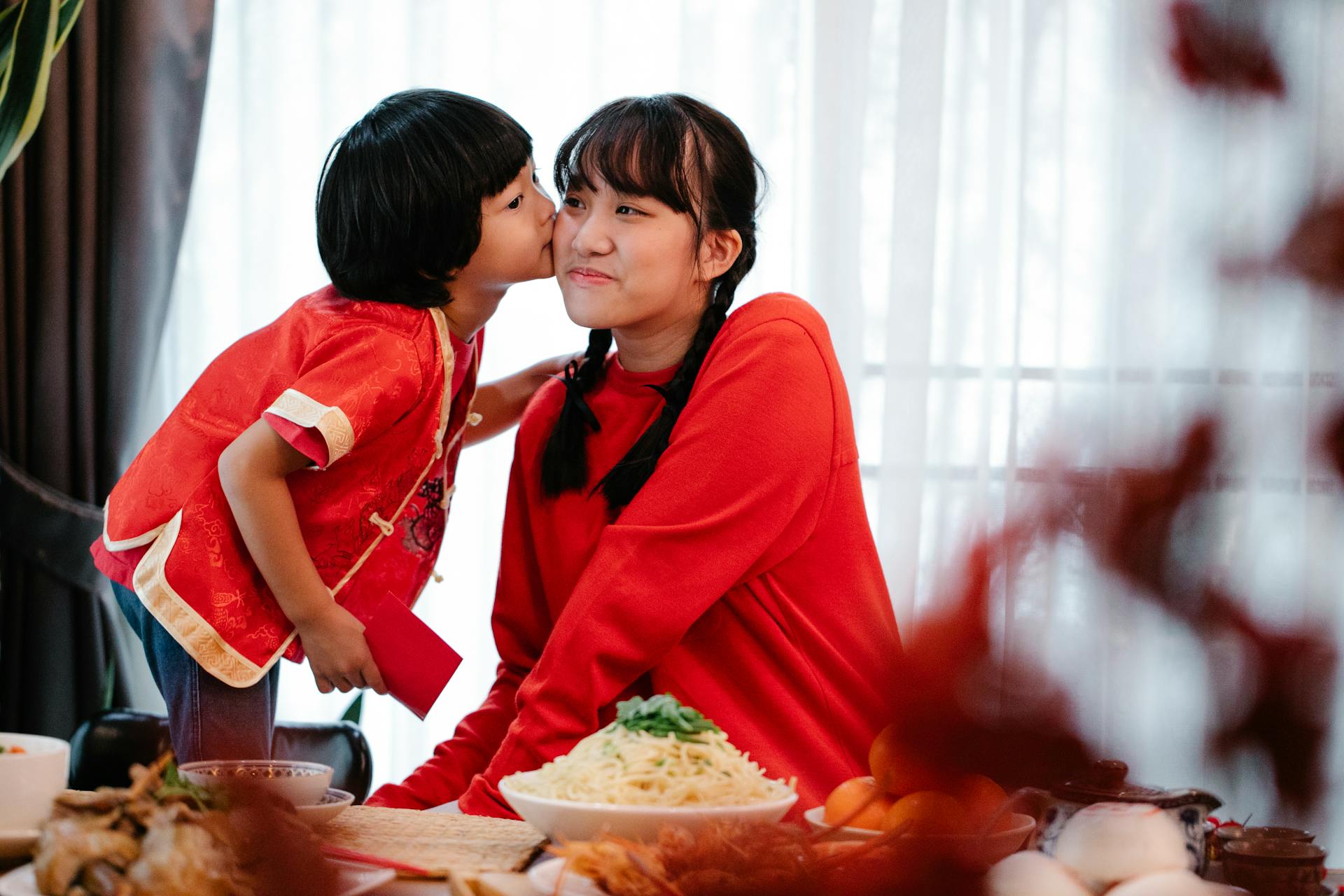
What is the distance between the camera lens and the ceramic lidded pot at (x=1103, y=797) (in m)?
0.21

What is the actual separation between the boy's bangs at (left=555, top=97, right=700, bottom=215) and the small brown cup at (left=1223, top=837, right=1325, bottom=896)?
0.96 m

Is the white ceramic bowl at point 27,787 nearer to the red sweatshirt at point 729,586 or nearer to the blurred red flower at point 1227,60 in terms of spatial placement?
the red sweatshirt at point 729,586

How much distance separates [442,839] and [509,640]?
0.67 m

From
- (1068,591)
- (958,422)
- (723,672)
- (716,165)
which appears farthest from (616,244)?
(958,422)

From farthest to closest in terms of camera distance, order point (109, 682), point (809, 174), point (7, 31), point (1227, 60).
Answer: point (809, 174) < point (109, 682) < point (7, 31) < point (1227, 60)

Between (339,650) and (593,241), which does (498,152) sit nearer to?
(593,241)

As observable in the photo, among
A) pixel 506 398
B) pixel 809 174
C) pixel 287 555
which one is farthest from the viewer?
pixel 809 174

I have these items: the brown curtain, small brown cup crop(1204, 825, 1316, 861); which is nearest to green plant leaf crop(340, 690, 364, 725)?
the brown curtain

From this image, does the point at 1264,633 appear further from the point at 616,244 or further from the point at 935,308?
the point at 935,308

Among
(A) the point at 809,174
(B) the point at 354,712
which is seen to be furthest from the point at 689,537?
(A) the point at 809,174

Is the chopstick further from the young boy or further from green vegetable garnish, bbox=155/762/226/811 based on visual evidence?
the young boy

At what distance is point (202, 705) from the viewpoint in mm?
1412

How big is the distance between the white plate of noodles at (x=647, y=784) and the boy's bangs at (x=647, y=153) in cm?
74

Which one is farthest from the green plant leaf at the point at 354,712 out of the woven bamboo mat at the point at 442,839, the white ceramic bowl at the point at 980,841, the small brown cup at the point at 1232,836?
the white ceramic bowl at the point at 980,841
